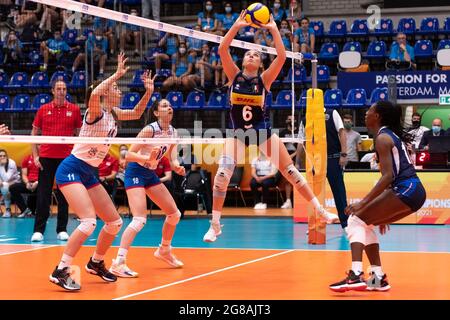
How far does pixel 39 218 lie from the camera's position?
12.4 metres

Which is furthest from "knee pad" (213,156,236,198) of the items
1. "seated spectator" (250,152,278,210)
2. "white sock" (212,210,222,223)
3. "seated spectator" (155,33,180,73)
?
"seated spectator" (155,33,180,73)

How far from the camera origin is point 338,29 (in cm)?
2177

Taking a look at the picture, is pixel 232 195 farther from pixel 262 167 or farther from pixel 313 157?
pixel 313 157

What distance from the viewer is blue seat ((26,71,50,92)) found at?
20031mm

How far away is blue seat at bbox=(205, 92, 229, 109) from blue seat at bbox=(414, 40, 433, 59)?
204 inches

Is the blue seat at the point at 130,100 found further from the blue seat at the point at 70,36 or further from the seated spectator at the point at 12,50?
the seated spectator at the point at 12,50

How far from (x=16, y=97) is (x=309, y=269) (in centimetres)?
1245

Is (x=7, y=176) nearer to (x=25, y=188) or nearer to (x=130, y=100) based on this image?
(x=25, y=188)

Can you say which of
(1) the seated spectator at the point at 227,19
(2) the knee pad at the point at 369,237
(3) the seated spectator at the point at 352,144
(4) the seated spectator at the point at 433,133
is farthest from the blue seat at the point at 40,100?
(2) the knee pad at the point at 369,237

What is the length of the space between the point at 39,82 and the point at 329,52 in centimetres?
756

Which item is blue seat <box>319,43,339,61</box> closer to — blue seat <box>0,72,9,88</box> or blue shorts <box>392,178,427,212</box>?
blue seat <box>0,72,9,88</box>

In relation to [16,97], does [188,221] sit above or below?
below

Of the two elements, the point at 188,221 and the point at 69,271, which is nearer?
the point at 69,271
